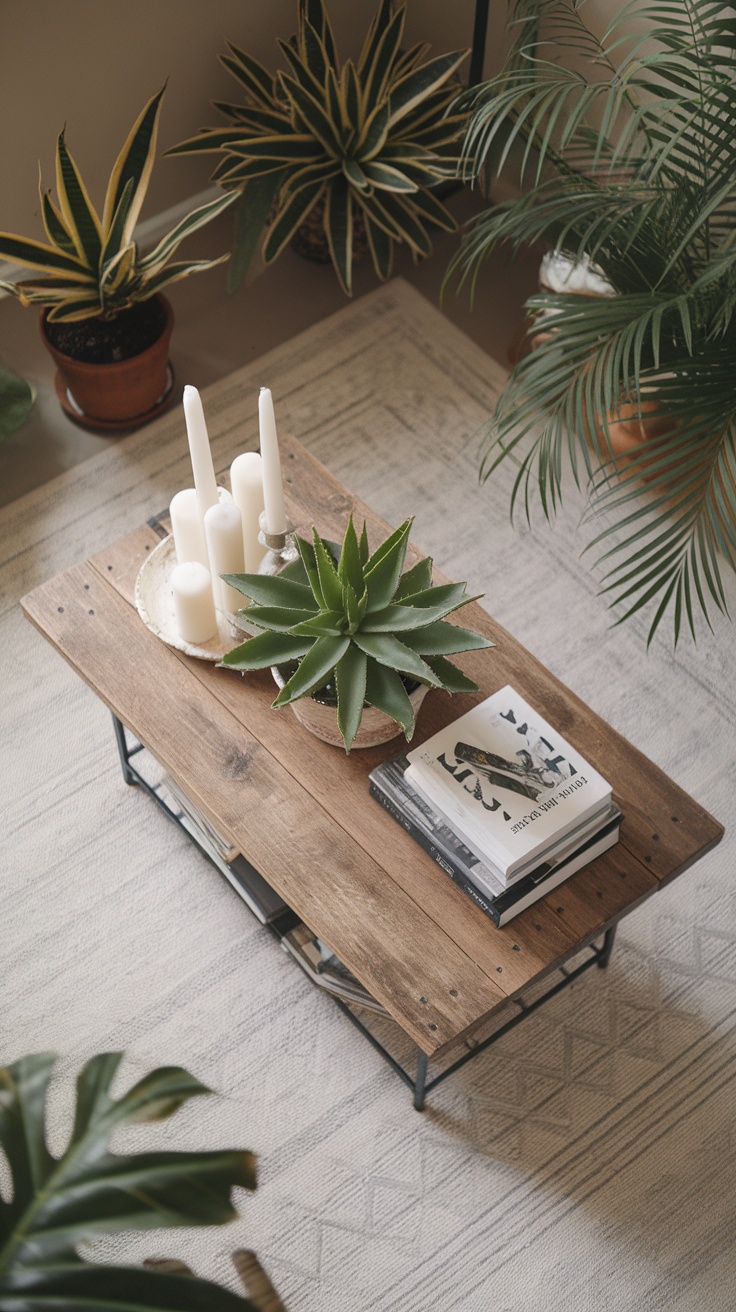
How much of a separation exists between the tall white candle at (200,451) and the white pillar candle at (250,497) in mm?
43

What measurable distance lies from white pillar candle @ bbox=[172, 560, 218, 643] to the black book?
1.07 ft

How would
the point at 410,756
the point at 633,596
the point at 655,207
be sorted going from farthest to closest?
the point at 633,596, the point at 655,207, the point at 410,756

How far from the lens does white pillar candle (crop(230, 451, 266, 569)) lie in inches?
68.7

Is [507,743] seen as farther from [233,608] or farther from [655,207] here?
[655,207]

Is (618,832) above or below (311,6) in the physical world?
below

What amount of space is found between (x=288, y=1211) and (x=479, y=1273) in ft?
0.93

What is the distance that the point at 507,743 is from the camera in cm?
166

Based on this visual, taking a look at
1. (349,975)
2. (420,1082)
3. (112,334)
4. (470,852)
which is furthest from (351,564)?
(112,334)

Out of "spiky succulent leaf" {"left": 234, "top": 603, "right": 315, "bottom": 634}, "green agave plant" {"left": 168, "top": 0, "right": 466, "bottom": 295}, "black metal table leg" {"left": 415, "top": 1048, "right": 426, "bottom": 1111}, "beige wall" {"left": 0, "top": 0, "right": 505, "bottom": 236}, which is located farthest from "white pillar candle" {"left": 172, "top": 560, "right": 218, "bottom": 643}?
"beige wall" {"left": 0, "top": 0, "right": 505, "bottom": 236}

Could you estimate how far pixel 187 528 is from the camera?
176cm

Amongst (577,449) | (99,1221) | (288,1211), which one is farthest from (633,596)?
(99,1221)

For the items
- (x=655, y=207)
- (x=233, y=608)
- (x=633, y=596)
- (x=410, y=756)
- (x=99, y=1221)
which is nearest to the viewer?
(x=99, y=1221)

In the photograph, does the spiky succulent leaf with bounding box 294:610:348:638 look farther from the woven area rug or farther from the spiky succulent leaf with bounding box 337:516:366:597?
the woven area rug

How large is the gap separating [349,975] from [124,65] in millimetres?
1833
